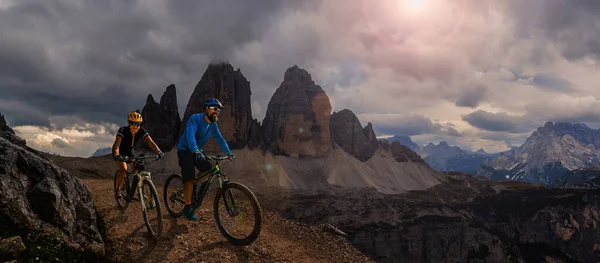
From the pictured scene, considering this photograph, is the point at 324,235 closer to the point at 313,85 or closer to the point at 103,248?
the point at 103,248

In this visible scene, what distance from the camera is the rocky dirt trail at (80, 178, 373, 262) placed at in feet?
26.8

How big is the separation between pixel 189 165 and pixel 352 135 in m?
174

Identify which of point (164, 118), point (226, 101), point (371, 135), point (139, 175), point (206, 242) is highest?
point (226, 101)

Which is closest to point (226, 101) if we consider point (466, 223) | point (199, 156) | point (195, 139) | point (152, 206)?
point (466, 223)

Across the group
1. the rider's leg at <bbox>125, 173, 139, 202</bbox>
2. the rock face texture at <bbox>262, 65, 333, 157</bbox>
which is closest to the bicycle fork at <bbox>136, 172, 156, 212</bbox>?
the rider's leg at <bbox>125, 173, 139, 202</bbox>

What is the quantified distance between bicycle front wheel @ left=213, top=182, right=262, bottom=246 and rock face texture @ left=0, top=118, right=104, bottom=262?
306cm

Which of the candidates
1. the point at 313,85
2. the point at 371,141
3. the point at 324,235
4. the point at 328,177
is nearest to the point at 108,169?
the point at 328,177

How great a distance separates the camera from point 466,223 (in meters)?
93.2

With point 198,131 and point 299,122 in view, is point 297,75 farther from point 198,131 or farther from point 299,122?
point 198,131

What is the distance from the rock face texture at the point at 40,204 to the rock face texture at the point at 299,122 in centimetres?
13901

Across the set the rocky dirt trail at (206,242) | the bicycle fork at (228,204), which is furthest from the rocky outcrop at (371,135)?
the bicycle fork at (228,204)

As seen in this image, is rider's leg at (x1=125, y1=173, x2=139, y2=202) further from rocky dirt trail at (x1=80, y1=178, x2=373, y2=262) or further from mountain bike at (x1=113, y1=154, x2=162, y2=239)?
rocky dirt trail at (x1=80, y1=178, x2=373, y2=262)

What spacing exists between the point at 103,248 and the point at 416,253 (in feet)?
286

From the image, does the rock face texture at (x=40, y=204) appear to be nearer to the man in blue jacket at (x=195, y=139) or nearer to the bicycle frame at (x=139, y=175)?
the bicycle frame at (x=139, y=175)
